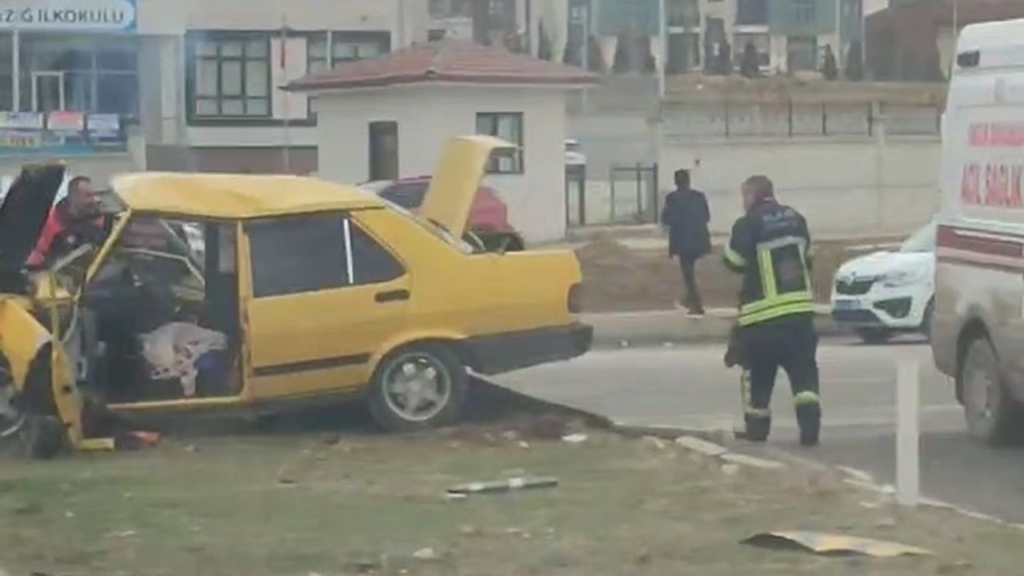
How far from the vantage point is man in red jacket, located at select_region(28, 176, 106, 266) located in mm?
14500

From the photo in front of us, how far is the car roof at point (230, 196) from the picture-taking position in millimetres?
13805

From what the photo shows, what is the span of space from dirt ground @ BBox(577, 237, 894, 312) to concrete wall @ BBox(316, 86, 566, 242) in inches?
290

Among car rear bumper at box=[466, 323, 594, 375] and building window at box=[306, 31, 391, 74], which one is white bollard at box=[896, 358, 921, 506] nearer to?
car rear bumper at box=[466, 323, 594, 375]

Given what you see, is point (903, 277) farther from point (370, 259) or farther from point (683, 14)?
point (683, 14)

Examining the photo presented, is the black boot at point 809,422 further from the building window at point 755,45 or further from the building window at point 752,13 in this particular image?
the building window at point 752,13

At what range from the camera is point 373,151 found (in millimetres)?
39906

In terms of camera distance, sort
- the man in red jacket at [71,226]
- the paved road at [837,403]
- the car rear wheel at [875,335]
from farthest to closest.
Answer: the car rear wheel at [875,335] → the man in red jacket at [71,226] → the paved road at [837,403]

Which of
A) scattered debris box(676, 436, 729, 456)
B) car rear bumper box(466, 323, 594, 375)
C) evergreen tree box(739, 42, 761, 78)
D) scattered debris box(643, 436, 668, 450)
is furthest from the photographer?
evergreen tree box(739, 42, 761, 78)

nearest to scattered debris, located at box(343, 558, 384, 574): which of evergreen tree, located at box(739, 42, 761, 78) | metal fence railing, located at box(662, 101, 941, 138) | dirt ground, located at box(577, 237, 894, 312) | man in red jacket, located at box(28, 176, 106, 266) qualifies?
man in red jacket, located at box(28, 176, 106, 266)

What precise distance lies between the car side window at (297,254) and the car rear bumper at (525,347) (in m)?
0.97

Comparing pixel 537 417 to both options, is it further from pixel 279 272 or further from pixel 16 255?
pixel 16 255

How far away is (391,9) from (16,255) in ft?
156

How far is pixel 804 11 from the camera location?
8538 cm

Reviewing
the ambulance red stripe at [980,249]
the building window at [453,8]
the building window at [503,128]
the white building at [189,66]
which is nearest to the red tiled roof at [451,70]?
the building window at [503,128]
